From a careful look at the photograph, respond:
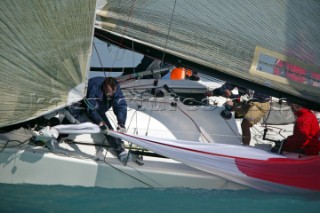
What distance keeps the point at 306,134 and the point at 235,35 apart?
45.8 inches

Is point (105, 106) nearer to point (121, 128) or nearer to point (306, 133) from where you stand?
point (121, 128)

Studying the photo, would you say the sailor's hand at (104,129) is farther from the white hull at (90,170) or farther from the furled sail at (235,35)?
the furled sail at (235,35)

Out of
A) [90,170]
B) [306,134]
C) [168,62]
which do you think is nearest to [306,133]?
[306,134]

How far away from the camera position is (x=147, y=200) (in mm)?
3943

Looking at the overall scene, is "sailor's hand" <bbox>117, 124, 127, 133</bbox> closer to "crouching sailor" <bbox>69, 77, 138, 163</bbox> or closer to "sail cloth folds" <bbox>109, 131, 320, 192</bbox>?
"crouching sailor" <bbox>69, 77, 138, 163</bbox>

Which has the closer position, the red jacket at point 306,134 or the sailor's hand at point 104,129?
the sailor's hand at point 104,129

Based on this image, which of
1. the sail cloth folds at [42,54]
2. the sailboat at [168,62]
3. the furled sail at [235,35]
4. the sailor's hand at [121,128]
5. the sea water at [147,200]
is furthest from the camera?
the sailor's hand at [121,128]

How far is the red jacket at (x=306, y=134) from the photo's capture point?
4.09 m

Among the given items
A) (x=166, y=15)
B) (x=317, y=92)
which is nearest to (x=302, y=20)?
(x=317, y=92)

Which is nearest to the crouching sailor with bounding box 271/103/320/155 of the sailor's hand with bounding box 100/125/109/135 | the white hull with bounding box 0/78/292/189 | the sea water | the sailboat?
the sailboat

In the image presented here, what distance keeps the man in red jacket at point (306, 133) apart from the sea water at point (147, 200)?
44cm

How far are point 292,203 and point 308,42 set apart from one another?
1439 millimetres

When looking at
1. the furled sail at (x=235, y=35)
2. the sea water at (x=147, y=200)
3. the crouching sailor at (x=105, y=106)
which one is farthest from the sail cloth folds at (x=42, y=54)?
the sea water at (x=147, y=200)

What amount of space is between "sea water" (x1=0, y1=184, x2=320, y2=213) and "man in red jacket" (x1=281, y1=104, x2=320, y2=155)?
442 millimetres
